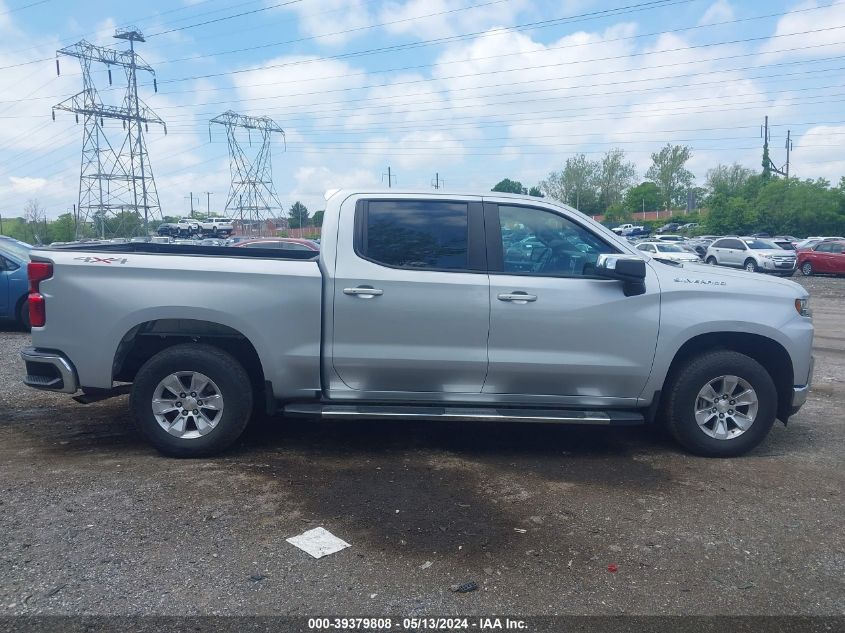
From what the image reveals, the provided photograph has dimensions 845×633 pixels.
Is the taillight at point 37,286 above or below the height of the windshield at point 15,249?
below

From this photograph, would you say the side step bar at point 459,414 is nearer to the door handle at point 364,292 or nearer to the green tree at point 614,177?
the door handle at point 364,292

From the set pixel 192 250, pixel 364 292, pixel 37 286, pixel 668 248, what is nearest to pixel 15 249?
pixel 192 250

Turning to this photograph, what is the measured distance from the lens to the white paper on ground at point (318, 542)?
412 cm

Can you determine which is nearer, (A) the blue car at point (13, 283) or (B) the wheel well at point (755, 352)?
(B) the wheel well at point (755, 352)

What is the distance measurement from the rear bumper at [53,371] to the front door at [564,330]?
310 cm

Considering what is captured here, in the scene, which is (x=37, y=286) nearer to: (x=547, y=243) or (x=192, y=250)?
(x=192, y=250)

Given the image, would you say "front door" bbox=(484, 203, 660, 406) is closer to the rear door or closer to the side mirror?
the side mirror

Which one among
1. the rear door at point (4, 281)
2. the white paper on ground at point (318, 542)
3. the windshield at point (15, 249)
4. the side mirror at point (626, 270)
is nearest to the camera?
the white paper on ground at point (318, 542)

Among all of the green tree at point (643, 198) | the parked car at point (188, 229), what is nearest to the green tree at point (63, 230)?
the parked car at point (188, 229)

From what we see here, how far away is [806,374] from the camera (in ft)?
19.0

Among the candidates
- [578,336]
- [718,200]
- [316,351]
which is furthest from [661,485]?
[718,200]

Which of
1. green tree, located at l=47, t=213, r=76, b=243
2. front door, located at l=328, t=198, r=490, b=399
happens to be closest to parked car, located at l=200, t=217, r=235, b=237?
green tree, located at l=47, t=213, r=76, b=243

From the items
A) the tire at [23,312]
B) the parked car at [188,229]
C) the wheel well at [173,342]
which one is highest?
the parked car at [188,229]

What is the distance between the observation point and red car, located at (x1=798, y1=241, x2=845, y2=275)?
31719 millimetres
